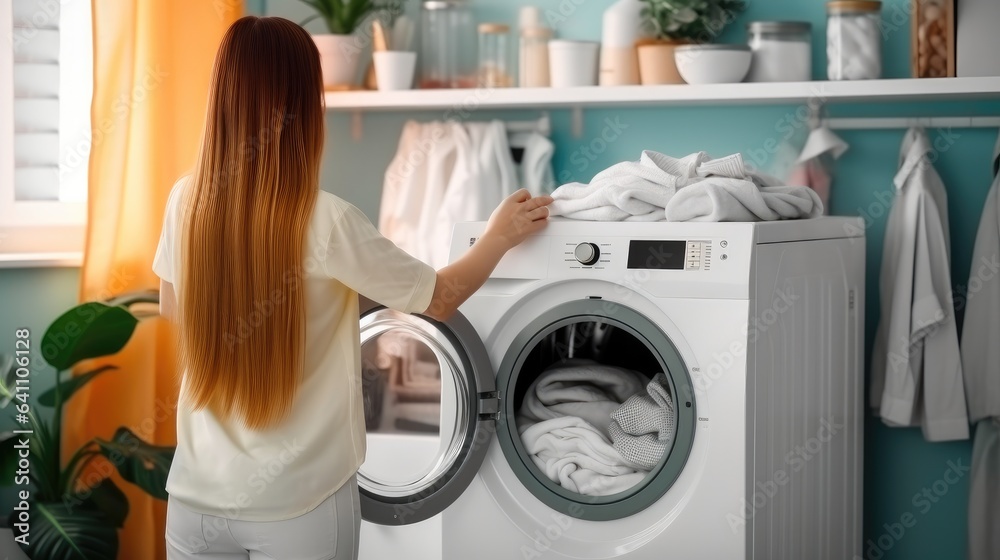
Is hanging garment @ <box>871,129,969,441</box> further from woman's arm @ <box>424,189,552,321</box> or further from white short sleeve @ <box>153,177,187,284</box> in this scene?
white short sleeve @ <box>153,177,187,284</box>

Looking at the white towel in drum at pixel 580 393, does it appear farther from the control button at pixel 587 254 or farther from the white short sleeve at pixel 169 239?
the white short sleeve at pixel 169 239

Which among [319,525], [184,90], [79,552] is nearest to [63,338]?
[79,552]

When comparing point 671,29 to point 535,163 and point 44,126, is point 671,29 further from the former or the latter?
point 44,126

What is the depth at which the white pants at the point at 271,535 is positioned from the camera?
52.8 inches

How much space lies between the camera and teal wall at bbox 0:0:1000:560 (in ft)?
7.51

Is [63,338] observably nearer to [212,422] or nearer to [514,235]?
[212,422]

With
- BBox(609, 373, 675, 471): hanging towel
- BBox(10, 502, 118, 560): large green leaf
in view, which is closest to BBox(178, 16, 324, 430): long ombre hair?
BBox(609, 373, 675, 471): hanging towel

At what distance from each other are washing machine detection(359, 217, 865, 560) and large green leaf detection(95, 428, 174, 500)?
537 millimetres

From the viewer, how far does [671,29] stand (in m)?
2.33

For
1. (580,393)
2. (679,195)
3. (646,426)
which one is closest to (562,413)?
(580,393)

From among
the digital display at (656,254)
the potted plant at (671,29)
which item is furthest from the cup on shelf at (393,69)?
the digital display at (656,254)

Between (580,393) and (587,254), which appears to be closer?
(587,254)

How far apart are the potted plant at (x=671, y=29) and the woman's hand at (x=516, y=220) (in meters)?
0.79

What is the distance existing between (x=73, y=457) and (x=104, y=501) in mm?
117
